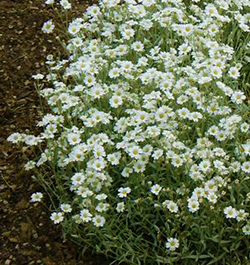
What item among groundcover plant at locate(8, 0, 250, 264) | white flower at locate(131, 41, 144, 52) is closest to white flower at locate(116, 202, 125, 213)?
groundcover plant at locate(8, 0, 250, 264)

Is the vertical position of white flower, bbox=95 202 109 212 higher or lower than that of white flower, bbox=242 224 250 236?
lower

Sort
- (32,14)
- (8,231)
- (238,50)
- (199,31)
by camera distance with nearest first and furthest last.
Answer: (8,231) < (199,31) < (238,50) < (32,14)

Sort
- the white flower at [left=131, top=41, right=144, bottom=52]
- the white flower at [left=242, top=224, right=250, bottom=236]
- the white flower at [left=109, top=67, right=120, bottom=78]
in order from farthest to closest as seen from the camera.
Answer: the white flower at [left=131, top=41, right=144, bottom=52] < the white flower at [left=109, top=67, right=120, bottom=78] < the white flower at [left=242, top=224, right=250, bottom=236]

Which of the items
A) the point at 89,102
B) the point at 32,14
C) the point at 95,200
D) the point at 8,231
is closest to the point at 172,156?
the point at 95,200

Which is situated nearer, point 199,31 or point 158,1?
point 199,31

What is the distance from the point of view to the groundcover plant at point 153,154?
3.33m

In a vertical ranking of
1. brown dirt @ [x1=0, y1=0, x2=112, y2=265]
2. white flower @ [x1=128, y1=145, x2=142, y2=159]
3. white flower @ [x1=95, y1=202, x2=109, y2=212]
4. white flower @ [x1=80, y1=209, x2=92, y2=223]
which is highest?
white flower @ [x1=128, y1=145, x2=142, y2=159]

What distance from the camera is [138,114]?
142 inches

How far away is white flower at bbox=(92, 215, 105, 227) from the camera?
10.8 ft

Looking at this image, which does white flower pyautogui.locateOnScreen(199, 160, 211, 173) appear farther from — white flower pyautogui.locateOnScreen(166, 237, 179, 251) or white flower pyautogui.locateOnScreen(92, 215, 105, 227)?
white flower pyautogui.locateOnScreen(92, 215, 105, 227)

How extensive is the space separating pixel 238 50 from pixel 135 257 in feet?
6.90

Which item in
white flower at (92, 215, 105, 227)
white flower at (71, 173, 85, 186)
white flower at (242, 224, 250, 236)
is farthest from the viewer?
white flower at (71, 173, 85, 186)

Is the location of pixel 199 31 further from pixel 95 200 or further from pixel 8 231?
pixel 8 231

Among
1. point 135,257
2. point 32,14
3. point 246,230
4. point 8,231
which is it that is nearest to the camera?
point 246,230
